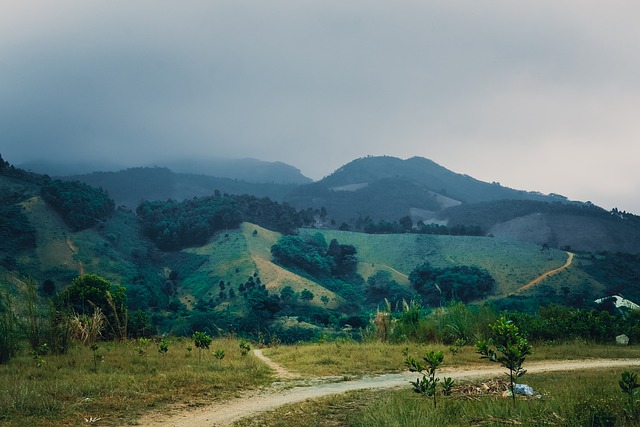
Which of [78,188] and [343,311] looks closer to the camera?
[343,311]

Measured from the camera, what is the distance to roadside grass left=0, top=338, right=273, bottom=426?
32.7 feet

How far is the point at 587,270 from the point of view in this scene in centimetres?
10450

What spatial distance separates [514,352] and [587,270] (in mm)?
109741

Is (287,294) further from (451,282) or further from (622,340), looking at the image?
(622,340)

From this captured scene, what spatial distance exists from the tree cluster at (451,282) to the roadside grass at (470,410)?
84.8 metres

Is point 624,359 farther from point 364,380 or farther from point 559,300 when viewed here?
point 559,300

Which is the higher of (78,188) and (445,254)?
(78,188)

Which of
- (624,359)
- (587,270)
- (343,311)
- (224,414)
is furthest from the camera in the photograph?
(587,270)

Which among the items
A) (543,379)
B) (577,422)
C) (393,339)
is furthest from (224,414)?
(393,339)

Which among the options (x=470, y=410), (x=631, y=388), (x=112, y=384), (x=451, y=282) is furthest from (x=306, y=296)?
(x=631, y=388)

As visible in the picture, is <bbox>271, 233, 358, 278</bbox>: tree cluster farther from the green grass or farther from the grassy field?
the grassy field

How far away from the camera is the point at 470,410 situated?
9.21 metres

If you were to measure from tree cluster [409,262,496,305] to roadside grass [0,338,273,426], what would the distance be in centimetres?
8215

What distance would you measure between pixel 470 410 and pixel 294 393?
5.04m
